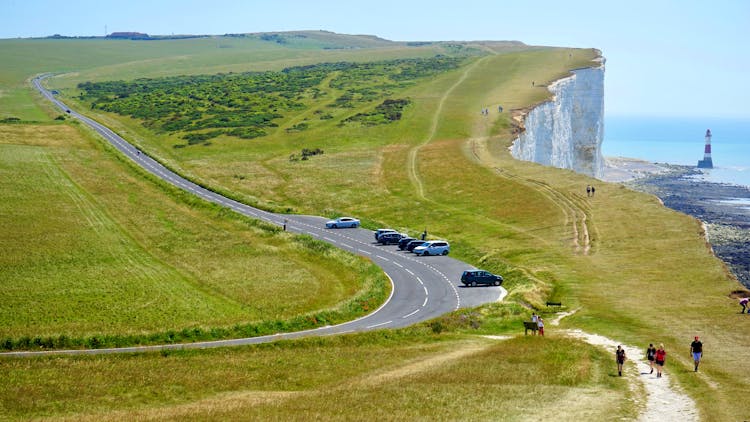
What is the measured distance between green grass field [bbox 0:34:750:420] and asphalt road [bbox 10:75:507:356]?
2671mm

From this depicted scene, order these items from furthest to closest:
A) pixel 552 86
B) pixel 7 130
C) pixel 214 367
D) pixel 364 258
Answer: pixel 552 86
pixel 7 130
pixel 364 258
pixel 214 367

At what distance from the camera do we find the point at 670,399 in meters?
35.1

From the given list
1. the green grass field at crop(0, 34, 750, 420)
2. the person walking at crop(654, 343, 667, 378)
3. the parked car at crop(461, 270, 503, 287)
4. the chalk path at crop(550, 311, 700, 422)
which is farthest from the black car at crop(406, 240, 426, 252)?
the person walking at crop(654, 343, 667, 378)

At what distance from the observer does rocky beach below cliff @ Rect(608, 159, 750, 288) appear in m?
97.4

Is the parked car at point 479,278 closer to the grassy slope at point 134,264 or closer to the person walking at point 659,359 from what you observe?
the grassy slope at point 134,264

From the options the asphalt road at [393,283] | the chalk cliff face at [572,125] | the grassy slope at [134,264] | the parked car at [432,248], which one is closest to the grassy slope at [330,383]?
the asphalt road at [393,283]

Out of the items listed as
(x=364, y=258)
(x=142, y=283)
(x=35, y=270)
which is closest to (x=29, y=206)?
(x=35, y=270)

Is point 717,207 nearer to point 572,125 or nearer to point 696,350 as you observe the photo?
point 572,125

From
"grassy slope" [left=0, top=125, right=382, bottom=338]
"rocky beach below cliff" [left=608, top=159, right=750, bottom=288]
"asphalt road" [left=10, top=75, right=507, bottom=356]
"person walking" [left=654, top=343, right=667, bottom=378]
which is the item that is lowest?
"rocky beach below cliff" [left=608, top=159, right=750, bottom=288]

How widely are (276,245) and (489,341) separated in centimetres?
3500

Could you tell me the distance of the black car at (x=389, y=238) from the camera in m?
84.6

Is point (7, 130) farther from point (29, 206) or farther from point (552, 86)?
point (552, 86)

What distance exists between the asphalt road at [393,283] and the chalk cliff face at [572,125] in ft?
210

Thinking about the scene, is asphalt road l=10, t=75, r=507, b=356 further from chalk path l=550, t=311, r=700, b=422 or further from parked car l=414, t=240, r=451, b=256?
chalk path l=550, t=311, r=700, b=422
